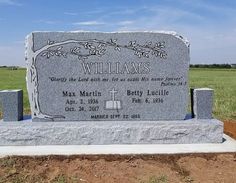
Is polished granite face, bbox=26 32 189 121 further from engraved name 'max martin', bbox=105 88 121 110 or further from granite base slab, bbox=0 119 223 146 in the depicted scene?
granite base slab, bbox=0 119 223 146

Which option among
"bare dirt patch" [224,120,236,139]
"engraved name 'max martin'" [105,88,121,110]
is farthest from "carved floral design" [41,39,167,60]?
"bare dirt patch" [224,120,236,139]

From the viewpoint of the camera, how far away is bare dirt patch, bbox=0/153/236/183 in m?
5.86

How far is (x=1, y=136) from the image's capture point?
754cm

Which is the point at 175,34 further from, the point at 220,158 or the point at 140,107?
the point at 220,158

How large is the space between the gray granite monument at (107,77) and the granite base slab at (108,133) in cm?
17

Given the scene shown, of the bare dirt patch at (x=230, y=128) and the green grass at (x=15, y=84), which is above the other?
the green grass at (x=15, y=84)

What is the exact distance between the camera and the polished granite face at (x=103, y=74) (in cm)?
787

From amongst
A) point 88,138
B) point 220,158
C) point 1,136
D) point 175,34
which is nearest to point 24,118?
point 1,136

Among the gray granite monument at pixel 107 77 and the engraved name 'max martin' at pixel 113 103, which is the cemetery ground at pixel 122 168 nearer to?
the gray granite monument at pixel 107 77

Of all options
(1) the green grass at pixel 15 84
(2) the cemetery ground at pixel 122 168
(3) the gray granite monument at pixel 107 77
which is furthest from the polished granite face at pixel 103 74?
(1) the green grass at pixel 15 84

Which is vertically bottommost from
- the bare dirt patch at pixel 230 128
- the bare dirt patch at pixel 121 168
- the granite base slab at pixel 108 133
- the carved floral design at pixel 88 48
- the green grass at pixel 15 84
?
the bare dirt patch at pixel 121 168

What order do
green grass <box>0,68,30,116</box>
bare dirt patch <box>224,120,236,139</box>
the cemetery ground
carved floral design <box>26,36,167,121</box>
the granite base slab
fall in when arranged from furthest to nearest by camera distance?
green grass <box>0,68,30,116</box>, bare dirt patch <box>224,120,236,139</box>, carved floral design <box>26,36,167,121</box>, the granite base slab, the cemetery ground

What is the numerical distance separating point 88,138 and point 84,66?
1.38m

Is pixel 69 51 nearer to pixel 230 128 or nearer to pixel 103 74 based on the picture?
pixel 103 74
